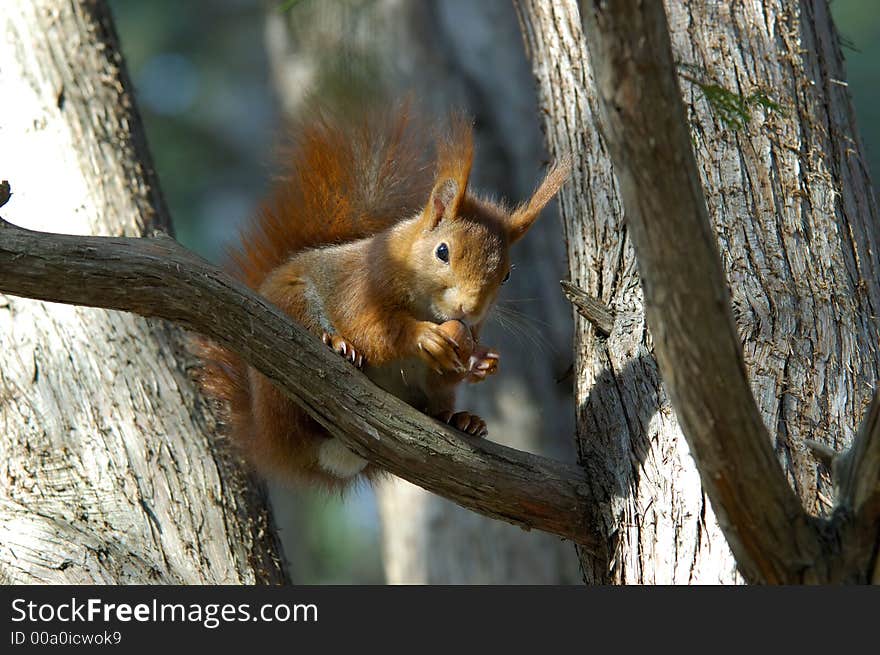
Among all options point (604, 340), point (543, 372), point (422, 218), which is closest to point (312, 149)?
point (422, 218)

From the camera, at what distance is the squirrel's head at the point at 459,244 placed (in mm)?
2479

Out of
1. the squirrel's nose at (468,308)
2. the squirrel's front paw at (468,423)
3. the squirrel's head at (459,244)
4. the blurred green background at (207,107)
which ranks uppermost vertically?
the blurred green background at (207,107)

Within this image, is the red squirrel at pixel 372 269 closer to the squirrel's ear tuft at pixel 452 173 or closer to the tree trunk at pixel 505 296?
the squirrel's ear tuft at pixel 452 173

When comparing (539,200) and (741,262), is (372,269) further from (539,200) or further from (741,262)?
(741,262)

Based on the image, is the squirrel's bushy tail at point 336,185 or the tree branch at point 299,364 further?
the squirrel's bushy tail at point 336,185

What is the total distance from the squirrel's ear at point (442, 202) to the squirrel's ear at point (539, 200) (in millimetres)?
177

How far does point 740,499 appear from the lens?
163 cm

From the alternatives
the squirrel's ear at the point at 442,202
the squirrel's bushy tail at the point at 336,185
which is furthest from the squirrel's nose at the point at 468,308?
the squirrel's bushy tail at the point at 336,185

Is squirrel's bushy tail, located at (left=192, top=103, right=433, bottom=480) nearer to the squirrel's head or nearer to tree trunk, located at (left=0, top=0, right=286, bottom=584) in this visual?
tree trunk, located at (left=0, top=0, right=286, bottom=584)

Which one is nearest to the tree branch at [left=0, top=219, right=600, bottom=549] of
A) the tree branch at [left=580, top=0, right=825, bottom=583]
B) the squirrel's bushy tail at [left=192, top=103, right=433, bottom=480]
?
the tree branch at [left=580, top=0, right=825, bottom=583]

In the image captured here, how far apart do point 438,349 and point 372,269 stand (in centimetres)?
34

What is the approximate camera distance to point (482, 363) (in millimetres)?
2371

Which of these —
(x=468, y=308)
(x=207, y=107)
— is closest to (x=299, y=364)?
(x=468, y=308)

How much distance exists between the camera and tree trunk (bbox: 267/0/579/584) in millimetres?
5320
